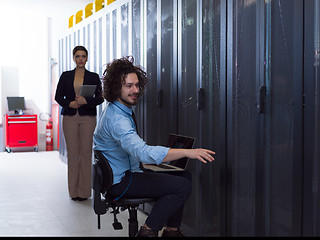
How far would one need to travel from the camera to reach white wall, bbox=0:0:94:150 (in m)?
9.63

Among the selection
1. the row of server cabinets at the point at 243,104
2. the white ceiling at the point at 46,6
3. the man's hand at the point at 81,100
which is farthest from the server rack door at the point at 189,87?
the white ceiling at the point at 46,6

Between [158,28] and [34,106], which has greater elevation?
[158,28]

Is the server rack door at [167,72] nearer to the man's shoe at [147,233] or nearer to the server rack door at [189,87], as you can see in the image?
the server rack door at [189,87]

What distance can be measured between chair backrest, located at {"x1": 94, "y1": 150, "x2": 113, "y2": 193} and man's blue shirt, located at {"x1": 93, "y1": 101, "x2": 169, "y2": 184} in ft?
0.14

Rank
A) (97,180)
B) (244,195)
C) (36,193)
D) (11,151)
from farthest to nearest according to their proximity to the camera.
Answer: (11,151) < (36,193) < (244,195) < (97,180)

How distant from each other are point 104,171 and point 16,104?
24.8 ft

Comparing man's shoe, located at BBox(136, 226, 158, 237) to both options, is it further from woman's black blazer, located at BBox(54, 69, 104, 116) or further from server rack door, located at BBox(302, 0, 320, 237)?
woman's black blazer, located at BBox(54, 69, 104, 116)

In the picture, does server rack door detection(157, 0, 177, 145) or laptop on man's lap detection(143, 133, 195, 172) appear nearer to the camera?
laptop on man's lap detection(143, 133, 195, 172)

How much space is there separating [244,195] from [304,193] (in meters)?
0.53

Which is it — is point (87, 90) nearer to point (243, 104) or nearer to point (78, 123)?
point (78, 123)

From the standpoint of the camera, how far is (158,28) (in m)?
3.83

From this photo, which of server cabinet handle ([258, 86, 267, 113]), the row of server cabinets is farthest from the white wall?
server cabinet handle ([258, 86, 267, 113])

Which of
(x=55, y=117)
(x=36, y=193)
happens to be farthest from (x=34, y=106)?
(x=36, y=193)

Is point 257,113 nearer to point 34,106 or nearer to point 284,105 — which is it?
point 284,105
